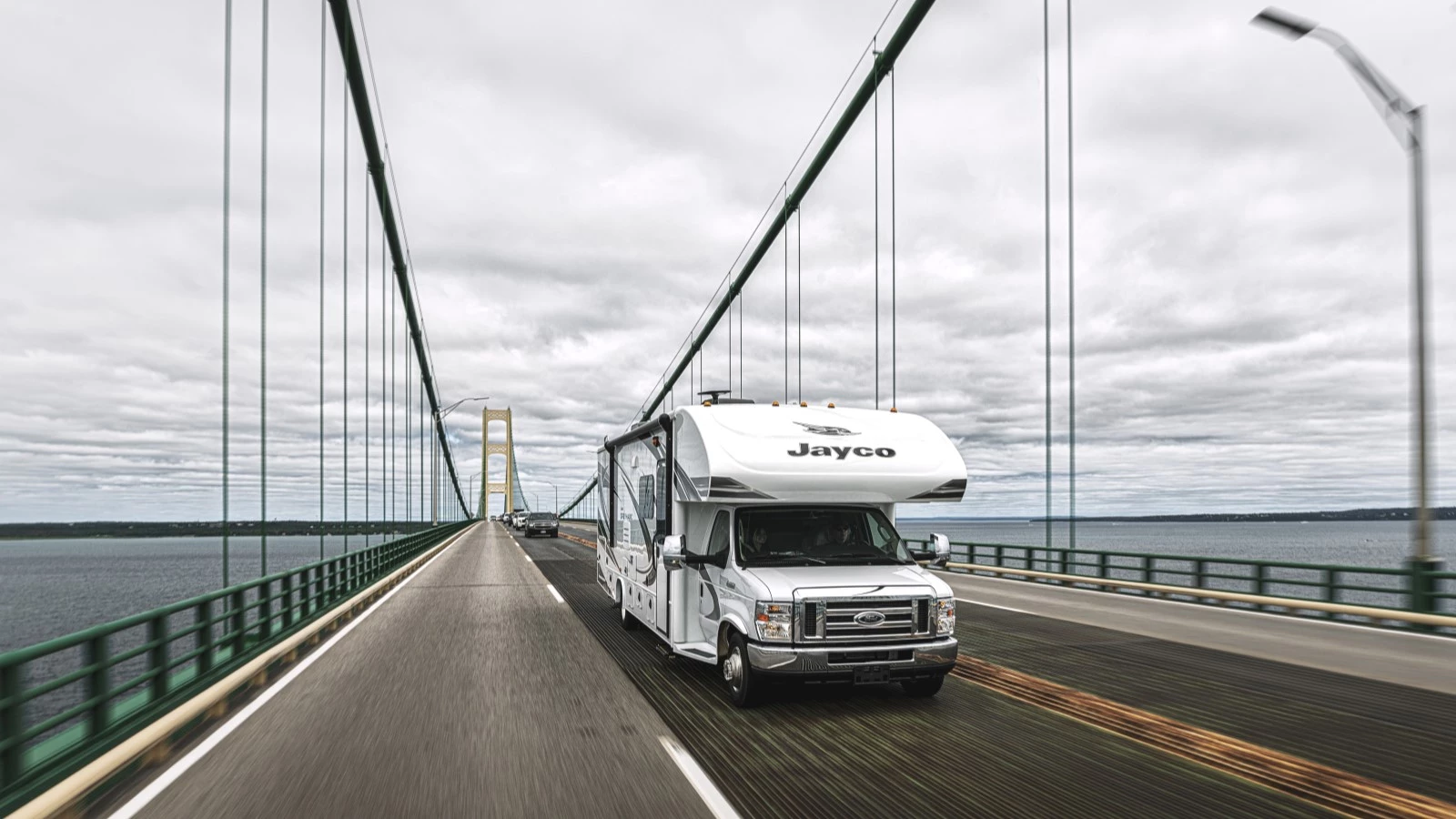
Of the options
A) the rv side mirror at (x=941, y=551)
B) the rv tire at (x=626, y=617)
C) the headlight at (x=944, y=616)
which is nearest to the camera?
the headlight at (x=944, y=616)

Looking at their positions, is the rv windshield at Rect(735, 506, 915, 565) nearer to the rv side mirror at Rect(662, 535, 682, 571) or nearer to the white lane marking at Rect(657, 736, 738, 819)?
the rv side mirror at Rect(662, 535, 682, 571)

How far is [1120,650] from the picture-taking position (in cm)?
1258

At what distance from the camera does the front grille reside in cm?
876

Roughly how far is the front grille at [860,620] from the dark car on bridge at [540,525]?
5994cm

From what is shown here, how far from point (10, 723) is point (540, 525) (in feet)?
203

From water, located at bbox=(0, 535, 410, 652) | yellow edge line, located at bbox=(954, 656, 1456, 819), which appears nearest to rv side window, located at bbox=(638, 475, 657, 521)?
yellow edge line, located at bbox=(954, 656, 1456, 819)

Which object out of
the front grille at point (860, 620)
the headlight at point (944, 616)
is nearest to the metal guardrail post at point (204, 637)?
the front grille at point (860, 620)

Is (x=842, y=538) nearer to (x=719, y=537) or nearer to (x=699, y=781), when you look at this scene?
(x=719, y=537)

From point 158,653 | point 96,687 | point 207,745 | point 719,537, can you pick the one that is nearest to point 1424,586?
point 719,537

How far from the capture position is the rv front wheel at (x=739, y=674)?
884cm

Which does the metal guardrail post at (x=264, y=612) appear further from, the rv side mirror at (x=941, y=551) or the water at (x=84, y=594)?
the water at (x=84, y=594)

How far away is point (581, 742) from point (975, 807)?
10.1ft

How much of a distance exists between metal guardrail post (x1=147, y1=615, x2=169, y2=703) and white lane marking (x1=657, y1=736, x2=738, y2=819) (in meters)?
4.30

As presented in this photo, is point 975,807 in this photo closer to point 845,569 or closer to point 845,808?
point 845,808
